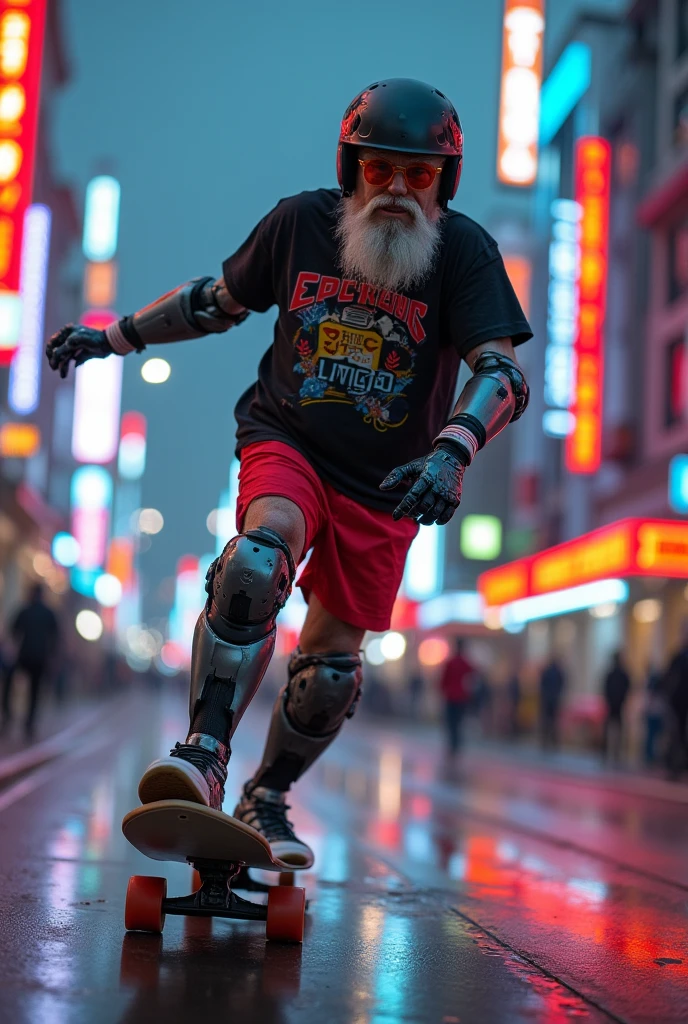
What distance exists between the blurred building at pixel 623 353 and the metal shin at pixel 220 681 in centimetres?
1877

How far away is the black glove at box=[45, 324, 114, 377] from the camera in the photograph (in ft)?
13.5

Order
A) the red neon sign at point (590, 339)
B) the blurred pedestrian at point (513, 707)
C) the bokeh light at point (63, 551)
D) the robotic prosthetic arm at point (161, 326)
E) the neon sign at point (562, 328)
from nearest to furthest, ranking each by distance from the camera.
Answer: the robotic prosthetic arm at point (161, 326) → the red neon sign at point (590, 339) → the neon sign at point (562, 328) → the blurred pedestrian at point (513, 707) → the bokeh light at point (63, 551)

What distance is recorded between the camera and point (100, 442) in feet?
186

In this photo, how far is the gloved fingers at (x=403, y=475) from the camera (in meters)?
3.12

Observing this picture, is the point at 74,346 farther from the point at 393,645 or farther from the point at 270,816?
the point at 393,645

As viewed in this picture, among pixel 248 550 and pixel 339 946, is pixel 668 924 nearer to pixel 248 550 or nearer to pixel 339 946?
pixel 339 946

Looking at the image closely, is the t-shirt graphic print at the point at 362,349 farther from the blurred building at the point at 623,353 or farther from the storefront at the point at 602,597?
the blurred building at the point at 623,353

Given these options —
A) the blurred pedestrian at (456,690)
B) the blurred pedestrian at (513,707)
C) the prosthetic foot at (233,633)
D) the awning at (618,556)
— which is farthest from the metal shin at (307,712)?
the blurred pedestrian at (513,707)

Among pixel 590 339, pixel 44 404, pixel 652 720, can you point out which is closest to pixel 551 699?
pixel 652 720

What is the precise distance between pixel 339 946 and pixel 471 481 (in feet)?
179

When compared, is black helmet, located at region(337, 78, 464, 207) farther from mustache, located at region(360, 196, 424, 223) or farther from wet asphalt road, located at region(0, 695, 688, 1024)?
wet asphalt road, located at region(0, 695, 688, 1024)

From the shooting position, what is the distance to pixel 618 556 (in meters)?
20.3

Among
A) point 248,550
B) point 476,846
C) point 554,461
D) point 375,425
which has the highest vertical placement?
point 554,461

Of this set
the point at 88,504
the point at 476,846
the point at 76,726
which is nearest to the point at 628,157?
the point at 76,726
